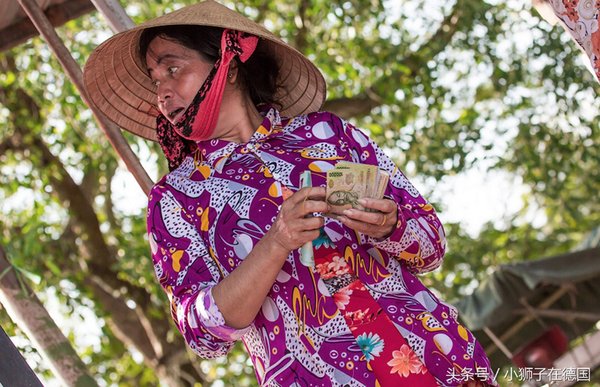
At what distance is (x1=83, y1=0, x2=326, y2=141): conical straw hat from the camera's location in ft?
9.11

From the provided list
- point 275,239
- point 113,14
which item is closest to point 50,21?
point 113,14

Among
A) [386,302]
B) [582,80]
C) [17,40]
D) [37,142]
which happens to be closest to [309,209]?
[386,302]

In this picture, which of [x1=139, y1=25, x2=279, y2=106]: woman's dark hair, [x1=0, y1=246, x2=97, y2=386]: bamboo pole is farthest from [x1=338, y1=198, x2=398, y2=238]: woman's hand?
[x1=0, y1=246, x2=97, y2=386]: bamboo pole

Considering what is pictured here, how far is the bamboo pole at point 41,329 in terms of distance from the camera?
3113 mm

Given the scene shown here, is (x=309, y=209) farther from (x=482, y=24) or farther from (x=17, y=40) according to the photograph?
(x=482, y=24)

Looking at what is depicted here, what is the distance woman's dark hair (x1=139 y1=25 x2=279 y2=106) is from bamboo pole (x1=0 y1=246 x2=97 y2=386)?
0.87 m

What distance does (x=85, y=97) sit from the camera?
303 cm

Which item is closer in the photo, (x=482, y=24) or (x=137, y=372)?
(x=482, y=24)

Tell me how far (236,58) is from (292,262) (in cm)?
61

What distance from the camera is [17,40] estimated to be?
378 centimetres

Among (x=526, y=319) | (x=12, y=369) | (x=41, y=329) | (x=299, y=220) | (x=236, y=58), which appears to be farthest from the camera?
(x=526, y=319)

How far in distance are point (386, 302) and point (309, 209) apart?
337mm

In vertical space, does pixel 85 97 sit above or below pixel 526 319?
above

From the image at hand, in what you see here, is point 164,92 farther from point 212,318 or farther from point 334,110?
point 334,110
